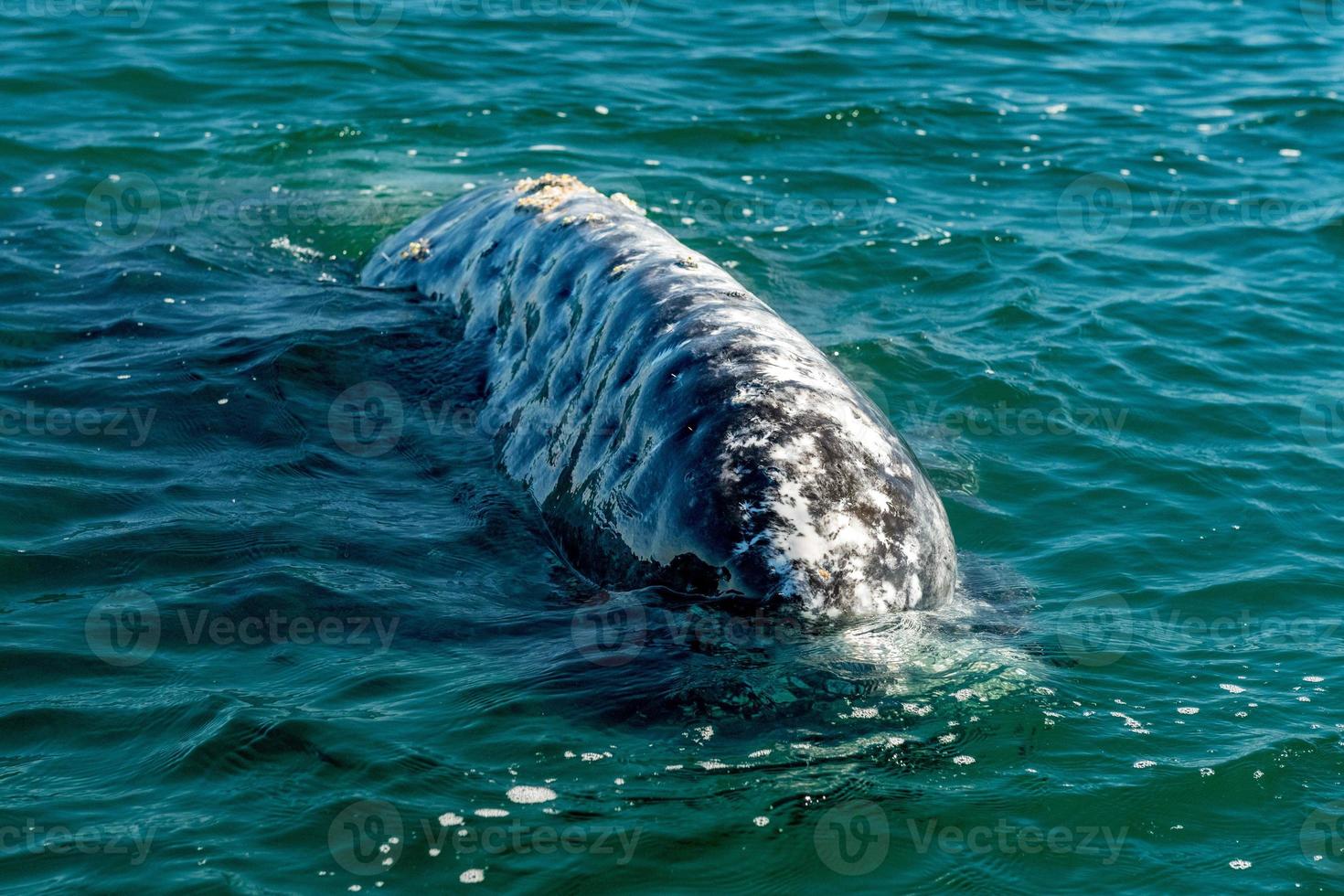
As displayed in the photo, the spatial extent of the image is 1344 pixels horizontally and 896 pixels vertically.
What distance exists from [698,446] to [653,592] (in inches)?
26.6

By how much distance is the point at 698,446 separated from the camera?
620 centimetres

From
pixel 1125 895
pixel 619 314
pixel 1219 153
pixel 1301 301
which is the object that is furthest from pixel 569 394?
pixel 1219 153

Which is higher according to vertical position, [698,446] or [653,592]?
[698,446]

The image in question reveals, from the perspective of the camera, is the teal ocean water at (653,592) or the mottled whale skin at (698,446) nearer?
the teal ocean water at (653,592)

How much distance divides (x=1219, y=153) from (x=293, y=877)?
43.7 feet

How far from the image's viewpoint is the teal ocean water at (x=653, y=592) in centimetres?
514

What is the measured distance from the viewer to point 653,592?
6.25 metres

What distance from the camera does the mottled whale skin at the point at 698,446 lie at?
6.00 meters

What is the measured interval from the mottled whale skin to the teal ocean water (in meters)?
0.22

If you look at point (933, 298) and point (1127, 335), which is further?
point (933, 298)

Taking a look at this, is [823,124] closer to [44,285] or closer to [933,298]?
[933,298]

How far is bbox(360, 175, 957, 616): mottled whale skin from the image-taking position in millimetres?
5996

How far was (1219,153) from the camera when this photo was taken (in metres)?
15.0

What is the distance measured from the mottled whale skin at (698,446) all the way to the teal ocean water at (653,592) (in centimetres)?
22
